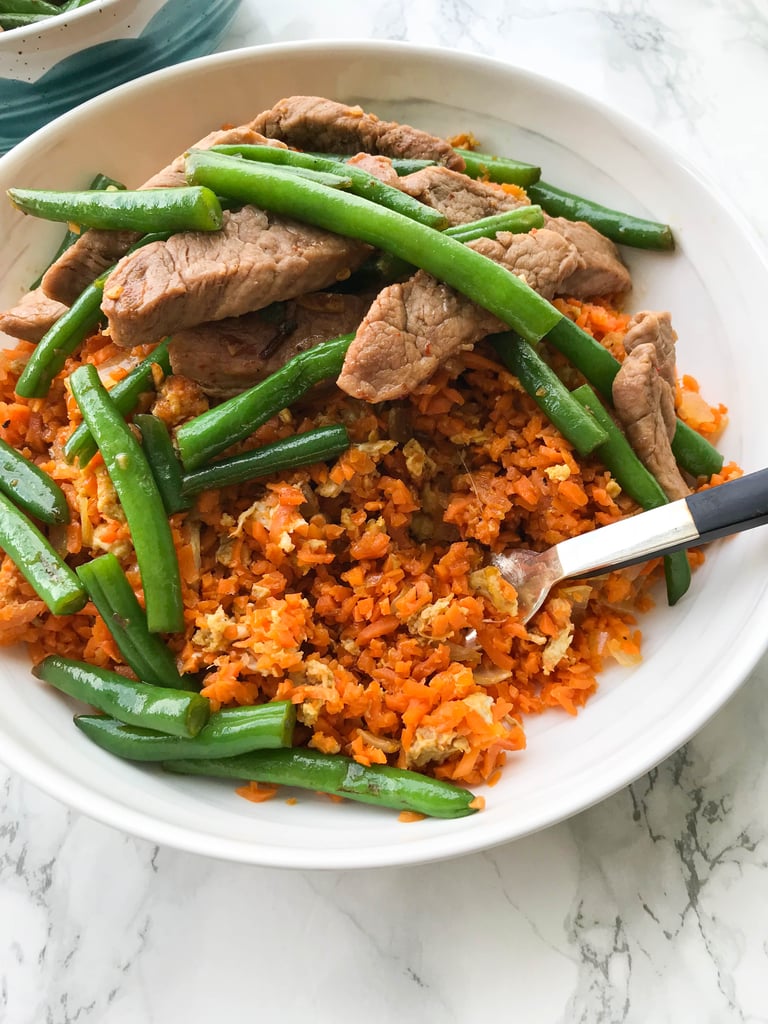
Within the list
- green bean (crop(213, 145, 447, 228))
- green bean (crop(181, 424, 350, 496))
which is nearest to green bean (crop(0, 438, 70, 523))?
green bean (crop(181, 424, 350, 496))

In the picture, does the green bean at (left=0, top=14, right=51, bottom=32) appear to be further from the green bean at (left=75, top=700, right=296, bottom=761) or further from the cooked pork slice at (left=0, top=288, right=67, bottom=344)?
the green bean at (left=75, top=700, right=296, bottom=761)

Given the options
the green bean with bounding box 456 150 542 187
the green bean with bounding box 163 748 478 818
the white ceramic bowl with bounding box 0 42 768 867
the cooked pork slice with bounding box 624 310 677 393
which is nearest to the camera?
the white ceramic bowl with bounding box 0 42 768 867

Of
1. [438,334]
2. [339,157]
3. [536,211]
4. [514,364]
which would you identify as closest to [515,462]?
[514,364]

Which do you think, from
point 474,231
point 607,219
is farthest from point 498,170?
point 474,231

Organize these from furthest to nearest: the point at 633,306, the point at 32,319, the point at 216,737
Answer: the point at 633,306, the point at 32,319, the point at 216,737

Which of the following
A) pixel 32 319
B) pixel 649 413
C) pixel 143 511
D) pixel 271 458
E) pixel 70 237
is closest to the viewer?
pixel 143 511

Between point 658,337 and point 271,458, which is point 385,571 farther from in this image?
point 658,337

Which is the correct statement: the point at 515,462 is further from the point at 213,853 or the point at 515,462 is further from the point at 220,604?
the point at 213,853
